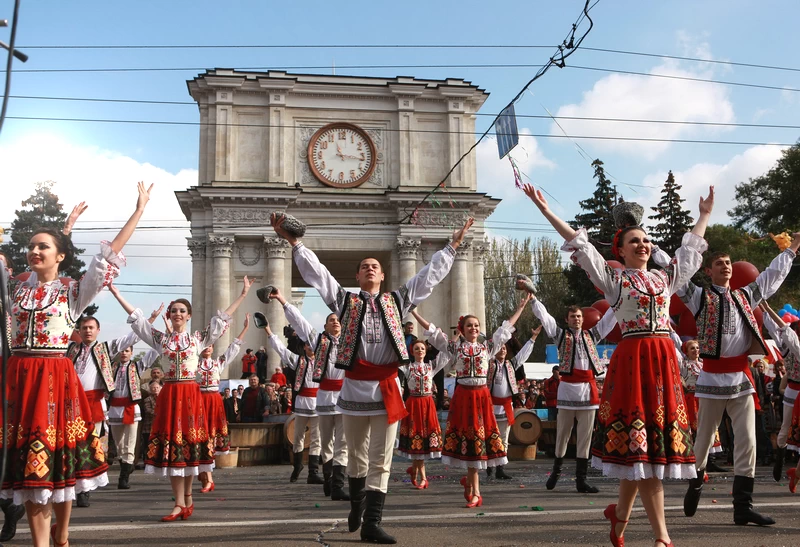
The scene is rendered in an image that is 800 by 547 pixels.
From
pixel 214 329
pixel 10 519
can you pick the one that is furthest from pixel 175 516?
pixel 214 329

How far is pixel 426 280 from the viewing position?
6512 mm

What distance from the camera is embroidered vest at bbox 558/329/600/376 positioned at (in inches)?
403

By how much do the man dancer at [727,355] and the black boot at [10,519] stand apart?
590cm

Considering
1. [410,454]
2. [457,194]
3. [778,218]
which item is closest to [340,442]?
[410,454]

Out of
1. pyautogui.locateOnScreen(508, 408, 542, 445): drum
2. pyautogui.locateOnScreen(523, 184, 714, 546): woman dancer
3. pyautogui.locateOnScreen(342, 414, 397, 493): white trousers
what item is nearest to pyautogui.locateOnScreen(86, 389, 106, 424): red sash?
pyautogui.locateOnScreen(342, 414, 397, 493): white trousers

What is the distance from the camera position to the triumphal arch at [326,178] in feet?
110

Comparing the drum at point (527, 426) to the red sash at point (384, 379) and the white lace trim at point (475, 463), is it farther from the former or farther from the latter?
the red sash at point (384, 379)

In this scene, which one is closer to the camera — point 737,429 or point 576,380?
point 737,429

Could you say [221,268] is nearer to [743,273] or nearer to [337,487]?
[337,487]

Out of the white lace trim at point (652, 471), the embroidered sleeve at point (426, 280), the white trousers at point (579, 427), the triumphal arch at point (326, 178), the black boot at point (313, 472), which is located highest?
the triumphal arch at point (326, 178)

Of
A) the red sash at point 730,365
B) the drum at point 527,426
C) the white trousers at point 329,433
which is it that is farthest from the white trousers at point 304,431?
the red sash at point 730,365

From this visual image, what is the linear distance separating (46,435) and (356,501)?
102 inches

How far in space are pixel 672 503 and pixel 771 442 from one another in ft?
24.1

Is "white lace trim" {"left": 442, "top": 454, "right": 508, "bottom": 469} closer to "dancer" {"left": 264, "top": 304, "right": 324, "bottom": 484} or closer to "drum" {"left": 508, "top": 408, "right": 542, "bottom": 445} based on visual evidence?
"dancer" {"left": 264, "top": 304, "right": 324, "bottom": 484}
